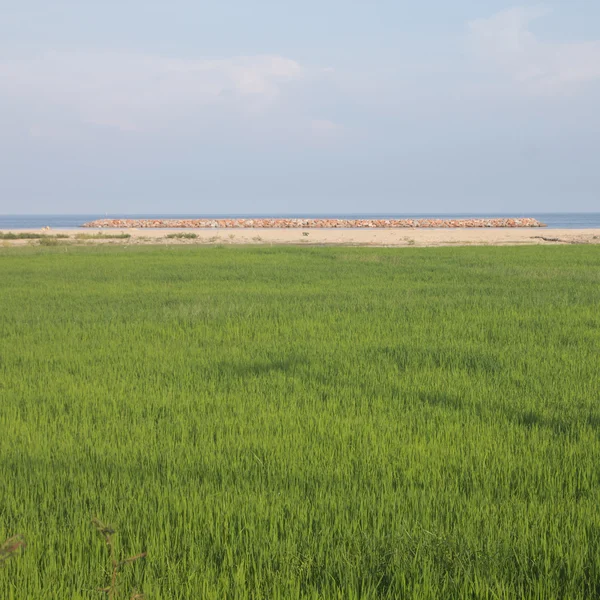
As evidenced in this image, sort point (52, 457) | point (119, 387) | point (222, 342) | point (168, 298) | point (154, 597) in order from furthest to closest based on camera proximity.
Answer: point (168, 298) → point (222, 342) → point (119, 387) → point (52, 457) → point (154, 597)

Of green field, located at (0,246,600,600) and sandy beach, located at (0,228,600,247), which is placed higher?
sandy beach, located at (0,228,600,247)

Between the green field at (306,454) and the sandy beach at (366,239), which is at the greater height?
the sandy beach at (366,239)

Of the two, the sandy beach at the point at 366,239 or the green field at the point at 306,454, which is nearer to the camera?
the green field at the point at 306,454

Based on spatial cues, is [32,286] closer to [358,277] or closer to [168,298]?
[168,298]

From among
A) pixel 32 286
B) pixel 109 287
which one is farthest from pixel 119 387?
pixel 32 286

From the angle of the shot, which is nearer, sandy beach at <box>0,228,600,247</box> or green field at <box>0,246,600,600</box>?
green field at <box>0,246,600,600</box>

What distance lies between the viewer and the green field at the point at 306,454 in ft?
9.32

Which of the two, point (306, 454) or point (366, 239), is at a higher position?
point (366, 239)

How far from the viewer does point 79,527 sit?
323cm

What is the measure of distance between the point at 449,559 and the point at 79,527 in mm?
1704

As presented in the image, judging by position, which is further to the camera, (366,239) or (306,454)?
(366,239)

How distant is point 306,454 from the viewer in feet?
13.9

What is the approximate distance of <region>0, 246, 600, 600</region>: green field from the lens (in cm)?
284

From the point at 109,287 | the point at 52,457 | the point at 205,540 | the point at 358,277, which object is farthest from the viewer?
the point at 358,277
